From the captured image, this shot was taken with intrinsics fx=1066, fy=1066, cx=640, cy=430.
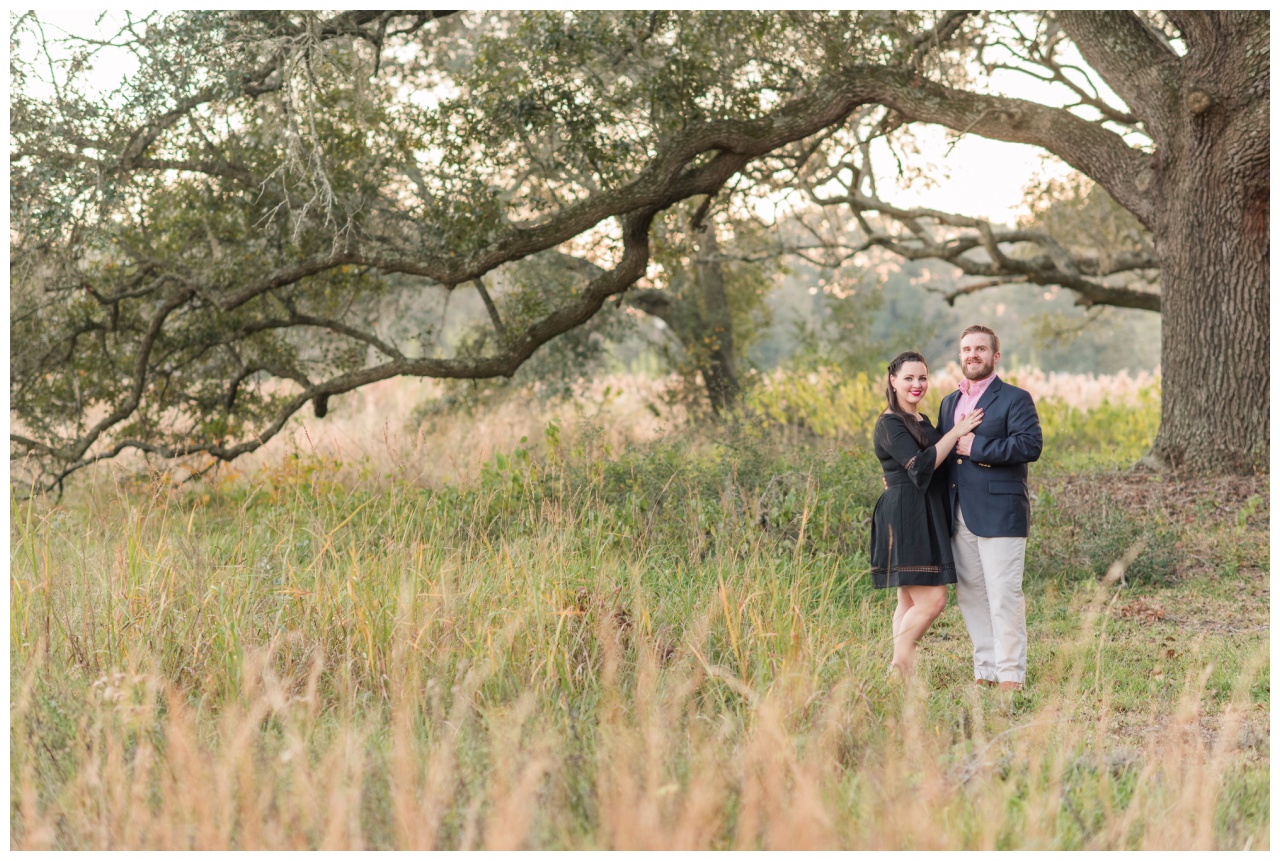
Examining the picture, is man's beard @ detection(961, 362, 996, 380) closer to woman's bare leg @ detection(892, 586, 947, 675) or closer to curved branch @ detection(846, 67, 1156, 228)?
woman's bare leg @ detection(892, 586, 947, 675)

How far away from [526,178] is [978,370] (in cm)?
634

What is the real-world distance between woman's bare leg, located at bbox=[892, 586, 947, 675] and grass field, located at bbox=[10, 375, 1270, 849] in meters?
0.11

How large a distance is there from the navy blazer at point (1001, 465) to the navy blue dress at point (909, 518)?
6.1 inches

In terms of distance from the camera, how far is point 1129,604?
21.1 feet

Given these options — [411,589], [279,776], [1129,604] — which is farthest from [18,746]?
[1129,604]

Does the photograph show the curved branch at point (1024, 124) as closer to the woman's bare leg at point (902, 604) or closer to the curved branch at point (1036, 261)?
the curved branch at point (1036, 261)

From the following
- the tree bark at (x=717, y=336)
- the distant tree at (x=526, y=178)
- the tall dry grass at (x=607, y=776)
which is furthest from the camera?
the tree bark at (x=717, y=336)

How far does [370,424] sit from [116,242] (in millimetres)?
4474

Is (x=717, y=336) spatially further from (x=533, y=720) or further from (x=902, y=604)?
(x=533, y=720)

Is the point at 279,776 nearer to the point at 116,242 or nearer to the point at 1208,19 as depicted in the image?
the point at 116,242

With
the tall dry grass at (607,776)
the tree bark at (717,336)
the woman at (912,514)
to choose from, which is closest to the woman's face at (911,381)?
the woman at (912,514)

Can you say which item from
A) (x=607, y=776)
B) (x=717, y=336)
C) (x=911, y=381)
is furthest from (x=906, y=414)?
(x=717, y=336)

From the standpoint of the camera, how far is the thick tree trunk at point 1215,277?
29.4 ft

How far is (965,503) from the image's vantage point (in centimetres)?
479
